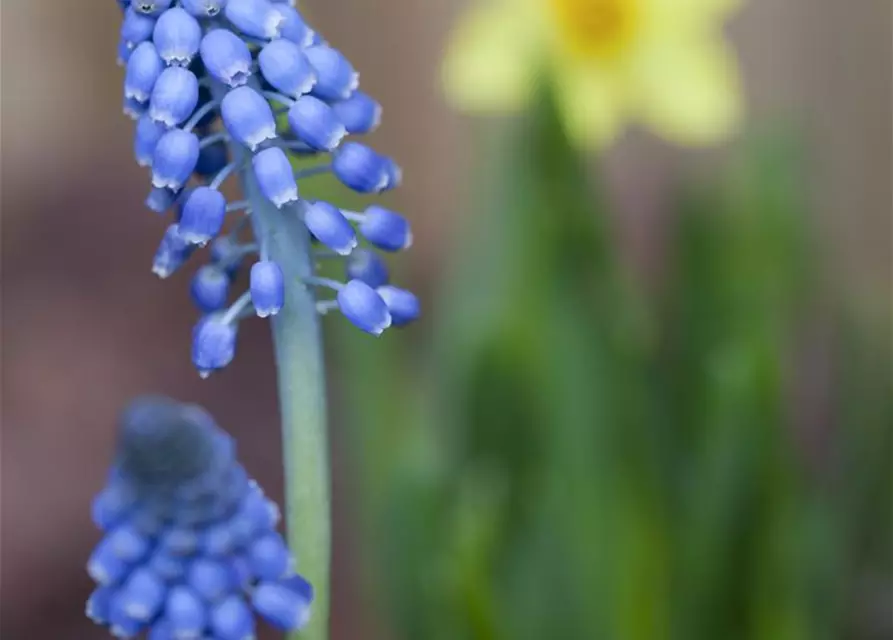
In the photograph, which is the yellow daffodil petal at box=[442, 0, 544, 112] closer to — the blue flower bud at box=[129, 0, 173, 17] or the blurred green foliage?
the blurred green foliage

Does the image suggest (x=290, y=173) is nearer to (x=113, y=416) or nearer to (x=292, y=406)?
(x=292, y=406)

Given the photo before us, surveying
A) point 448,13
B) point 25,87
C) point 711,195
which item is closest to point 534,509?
point 711,195

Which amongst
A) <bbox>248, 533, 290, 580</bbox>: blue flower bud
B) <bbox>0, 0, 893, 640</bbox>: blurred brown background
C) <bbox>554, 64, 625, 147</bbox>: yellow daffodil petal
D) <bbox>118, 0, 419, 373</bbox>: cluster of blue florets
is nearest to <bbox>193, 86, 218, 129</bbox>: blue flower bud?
<bbox>118, 0, 419, 373</bbox>: cluster of blue florets

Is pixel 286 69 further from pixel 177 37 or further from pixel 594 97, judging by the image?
pixel 594 97

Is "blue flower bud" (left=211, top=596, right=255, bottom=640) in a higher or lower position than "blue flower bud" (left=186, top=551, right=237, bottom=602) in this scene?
lower

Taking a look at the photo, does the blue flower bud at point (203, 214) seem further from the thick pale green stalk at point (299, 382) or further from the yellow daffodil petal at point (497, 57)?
the yellow daffodil petal at point (497, 57)

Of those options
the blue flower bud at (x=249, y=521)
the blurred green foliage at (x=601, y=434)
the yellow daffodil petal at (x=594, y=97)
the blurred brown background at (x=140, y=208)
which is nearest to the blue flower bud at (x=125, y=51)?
the blue flower bud at (x=249, y=521)

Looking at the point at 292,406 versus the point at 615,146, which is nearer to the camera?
the point at 292,406
